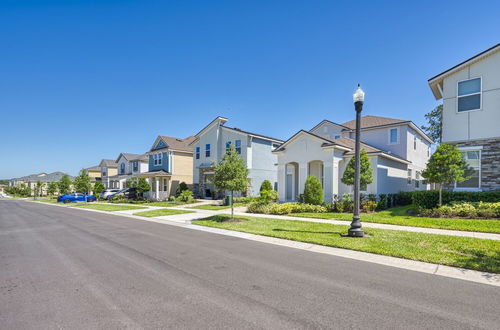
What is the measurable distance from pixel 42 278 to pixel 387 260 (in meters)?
8.03

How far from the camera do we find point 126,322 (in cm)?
368

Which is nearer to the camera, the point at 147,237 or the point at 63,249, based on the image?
the point at 63,249

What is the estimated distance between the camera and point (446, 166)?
1275cm

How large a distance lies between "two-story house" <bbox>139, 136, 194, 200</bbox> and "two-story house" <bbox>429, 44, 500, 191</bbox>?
28.5 m

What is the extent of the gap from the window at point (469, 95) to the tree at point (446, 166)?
2875 millimetres

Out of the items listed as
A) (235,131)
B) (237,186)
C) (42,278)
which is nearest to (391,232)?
(237,186)

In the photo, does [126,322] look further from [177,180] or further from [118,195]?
[118,195]

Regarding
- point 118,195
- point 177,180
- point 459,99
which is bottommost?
point 118,195

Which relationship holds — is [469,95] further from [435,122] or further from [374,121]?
[435,122]

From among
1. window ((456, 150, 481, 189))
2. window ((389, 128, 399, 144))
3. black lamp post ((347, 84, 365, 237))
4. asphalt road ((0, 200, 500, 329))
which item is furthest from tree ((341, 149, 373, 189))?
asphalt road ((0, 200, 500, 329))

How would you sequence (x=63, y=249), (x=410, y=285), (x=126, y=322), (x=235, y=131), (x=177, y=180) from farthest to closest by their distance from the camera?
(x=177, y=180) < (x=235, y=131) < (x=63, y=249) < (x=410, y=285) < (x=126, y=322)

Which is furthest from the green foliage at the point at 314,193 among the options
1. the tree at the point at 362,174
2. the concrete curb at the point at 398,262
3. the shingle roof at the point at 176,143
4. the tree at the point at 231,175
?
the shingle roof at the point at 176,143

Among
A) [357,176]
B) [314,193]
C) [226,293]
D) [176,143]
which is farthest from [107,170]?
[226,293]

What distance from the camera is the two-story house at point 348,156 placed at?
18.4 m
